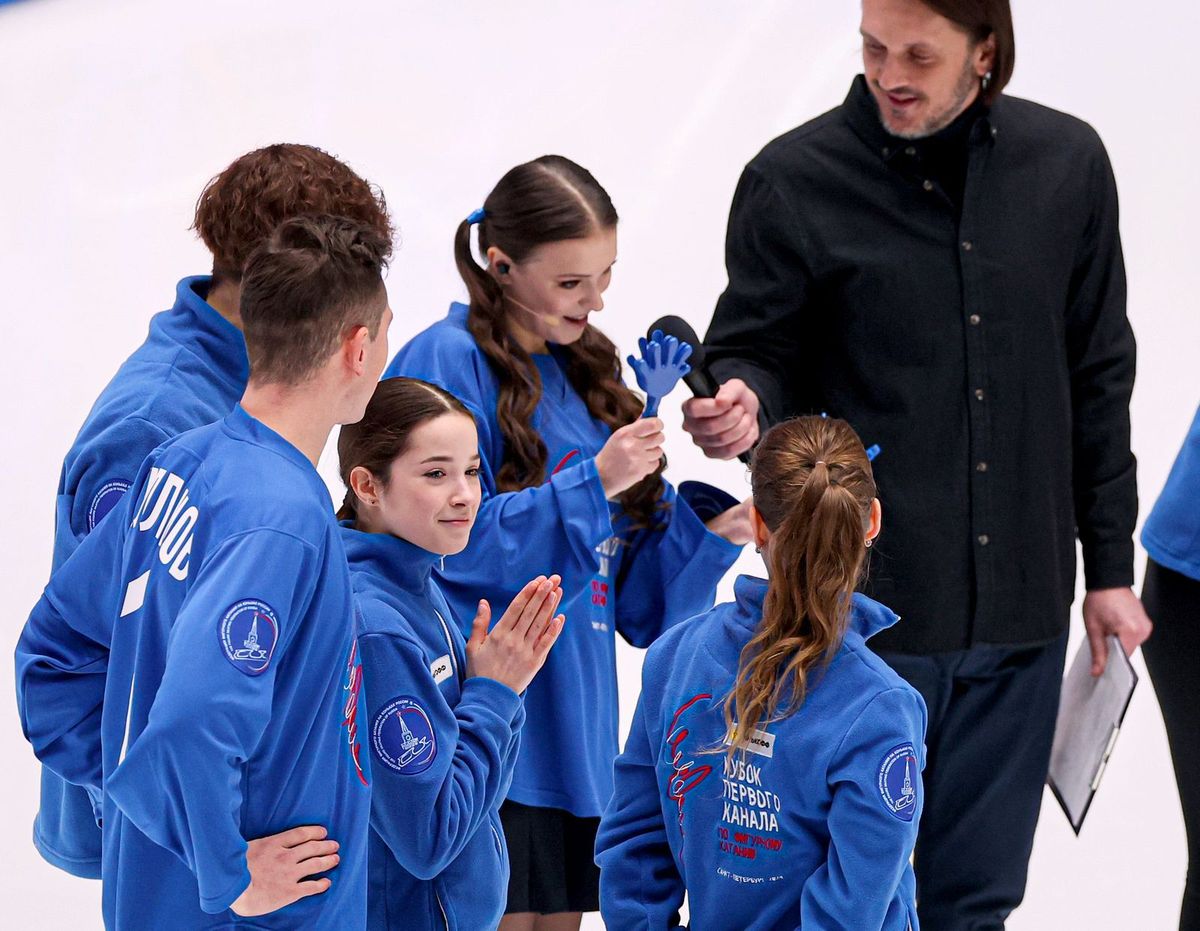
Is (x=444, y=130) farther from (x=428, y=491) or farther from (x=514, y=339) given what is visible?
(x=428, y=491)

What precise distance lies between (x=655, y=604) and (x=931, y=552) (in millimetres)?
395

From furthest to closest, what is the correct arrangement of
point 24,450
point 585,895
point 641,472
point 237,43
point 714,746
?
point 237,43, point 24,450, point 585,895, point 641,472, point 714,746

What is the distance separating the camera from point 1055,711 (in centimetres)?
242

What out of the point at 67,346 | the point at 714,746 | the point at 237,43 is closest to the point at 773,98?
the point at 237,43

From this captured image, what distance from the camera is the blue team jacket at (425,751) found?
5.69ft

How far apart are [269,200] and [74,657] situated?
0.56 metres

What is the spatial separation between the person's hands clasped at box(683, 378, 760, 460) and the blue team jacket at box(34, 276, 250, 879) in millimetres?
575

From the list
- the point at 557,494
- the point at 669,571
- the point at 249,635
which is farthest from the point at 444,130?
the point at 249,635

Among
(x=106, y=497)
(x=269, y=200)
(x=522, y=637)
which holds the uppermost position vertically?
(x=269, y=200)

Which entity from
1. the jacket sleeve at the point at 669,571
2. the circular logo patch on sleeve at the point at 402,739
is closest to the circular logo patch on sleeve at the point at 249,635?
the circular logo patch on sleeve at the point at 402,739

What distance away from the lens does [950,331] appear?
2.29 meters

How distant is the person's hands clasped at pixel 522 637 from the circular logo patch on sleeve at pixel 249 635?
0.41m

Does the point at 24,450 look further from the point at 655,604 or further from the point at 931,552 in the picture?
the point at 931,552

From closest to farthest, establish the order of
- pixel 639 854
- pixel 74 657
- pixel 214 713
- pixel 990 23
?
pixel 214 713
pixel 74 657
pixel 639 854
pixel 990 23
